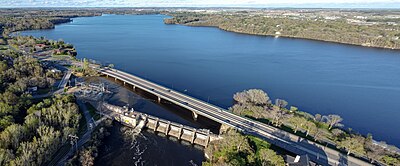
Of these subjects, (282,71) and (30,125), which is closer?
(30,125)

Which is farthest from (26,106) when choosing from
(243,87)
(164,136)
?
(243,87)

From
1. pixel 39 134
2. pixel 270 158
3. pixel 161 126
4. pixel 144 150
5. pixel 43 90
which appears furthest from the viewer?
pixel 43 90

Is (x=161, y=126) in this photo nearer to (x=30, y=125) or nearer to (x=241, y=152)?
(x=241, y=152)

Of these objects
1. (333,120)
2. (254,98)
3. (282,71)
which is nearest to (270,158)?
(333,120)

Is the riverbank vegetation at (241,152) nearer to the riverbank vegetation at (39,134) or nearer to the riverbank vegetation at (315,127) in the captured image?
the riverbank vegetation at (315,127)

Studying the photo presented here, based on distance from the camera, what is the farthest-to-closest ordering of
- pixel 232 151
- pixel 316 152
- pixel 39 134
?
pixel 316 152 → pixel 39 134 → pixel 232 151

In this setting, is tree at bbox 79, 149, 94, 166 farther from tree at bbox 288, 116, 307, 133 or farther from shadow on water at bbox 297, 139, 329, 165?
tree at bbox 288, 116, 307, 133
